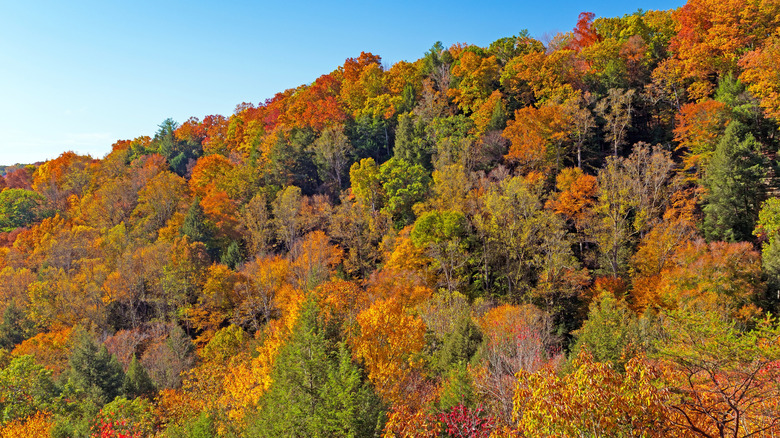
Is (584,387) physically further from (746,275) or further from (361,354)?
(746,275)

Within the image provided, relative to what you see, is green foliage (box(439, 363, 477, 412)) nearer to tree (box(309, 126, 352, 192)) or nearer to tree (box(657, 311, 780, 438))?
tree (box(657, 311, 780, 438))

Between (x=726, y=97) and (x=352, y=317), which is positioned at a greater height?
(x=726, y=97)

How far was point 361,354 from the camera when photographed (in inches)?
696

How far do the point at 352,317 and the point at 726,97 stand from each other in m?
30.6

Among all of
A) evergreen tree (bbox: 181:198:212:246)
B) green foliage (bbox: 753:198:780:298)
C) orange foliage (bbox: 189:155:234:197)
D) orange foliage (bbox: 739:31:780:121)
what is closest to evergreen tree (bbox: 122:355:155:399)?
evergreen tree (bbox: 181:198:212:246)

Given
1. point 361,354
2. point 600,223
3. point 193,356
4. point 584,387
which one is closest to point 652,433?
point 584,387

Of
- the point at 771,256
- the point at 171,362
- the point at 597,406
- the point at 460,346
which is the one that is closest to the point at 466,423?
the point at 597,406

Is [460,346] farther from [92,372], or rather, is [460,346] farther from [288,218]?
[288,218]

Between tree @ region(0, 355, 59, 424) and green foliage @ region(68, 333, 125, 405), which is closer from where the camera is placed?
tree @ region(0, 355, 59, 424)

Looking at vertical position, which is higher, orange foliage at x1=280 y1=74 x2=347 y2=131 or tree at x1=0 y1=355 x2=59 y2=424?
orange foliage at x1=280 y1=74 x2=347 y2=131

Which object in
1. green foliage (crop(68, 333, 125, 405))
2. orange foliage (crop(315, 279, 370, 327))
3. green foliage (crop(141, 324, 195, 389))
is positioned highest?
orange foliage (crop(315, 279, 370, 327))

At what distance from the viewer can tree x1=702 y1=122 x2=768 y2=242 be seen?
23672mm

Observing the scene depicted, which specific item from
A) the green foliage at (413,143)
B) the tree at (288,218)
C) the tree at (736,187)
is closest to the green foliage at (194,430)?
the tree at (288,218)

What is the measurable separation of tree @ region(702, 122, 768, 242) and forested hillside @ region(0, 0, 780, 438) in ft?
0.40
